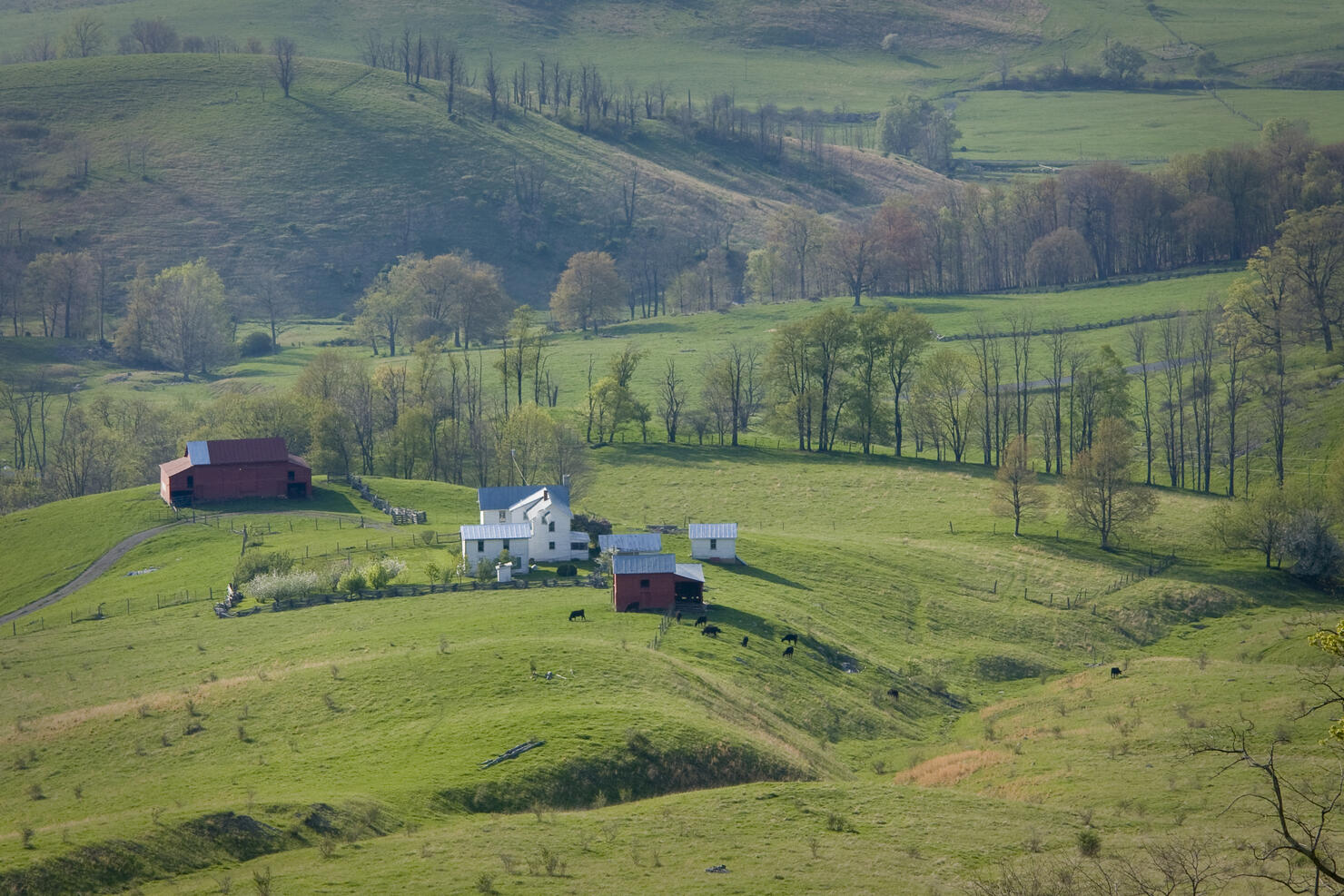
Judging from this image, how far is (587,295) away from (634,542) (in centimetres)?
10652

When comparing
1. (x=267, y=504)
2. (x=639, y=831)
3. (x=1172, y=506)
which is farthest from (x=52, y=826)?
(x=1172, y=506)

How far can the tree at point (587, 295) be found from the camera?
18425 cm

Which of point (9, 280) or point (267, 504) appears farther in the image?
point (9, 280)

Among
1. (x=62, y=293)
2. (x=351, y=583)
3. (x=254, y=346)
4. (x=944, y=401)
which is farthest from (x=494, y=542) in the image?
(x=62, y=293)

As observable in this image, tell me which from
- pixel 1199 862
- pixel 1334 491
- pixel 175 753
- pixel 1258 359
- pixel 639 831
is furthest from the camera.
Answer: pixel 1258 359

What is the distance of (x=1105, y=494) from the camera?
→ 101 m

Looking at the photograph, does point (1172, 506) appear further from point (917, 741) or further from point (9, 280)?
point (9, 280)

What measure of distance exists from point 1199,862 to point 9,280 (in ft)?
635

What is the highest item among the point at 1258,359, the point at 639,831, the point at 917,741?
the point at 1258,359

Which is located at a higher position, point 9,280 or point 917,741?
point 9,280

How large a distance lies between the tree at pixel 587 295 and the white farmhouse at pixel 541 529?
9605 cm

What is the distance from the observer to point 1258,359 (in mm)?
136125

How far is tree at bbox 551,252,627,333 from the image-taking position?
604ft

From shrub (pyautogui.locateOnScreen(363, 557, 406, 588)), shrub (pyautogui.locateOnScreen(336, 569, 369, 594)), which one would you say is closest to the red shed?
shrub (pyautogui.locateOnScreen(363, 557, 406, 588))
